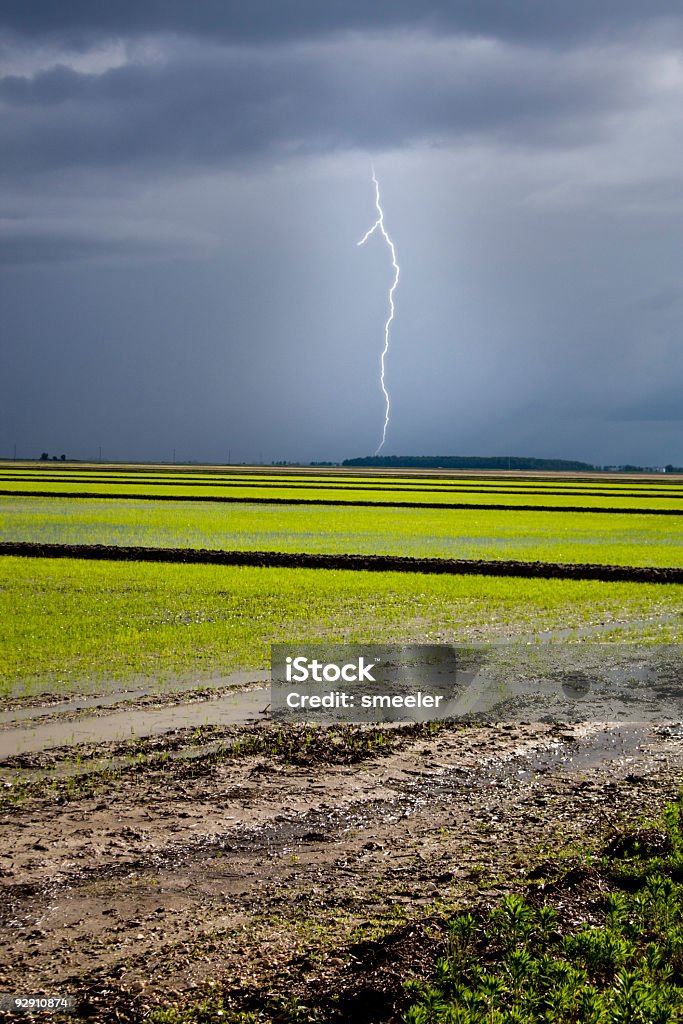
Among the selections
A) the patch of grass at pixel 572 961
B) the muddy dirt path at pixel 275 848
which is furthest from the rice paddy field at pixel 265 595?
the patch of grass at pixel 572 961

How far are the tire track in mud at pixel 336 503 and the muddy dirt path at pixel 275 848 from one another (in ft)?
135

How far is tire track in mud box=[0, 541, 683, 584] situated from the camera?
22359 millimetres

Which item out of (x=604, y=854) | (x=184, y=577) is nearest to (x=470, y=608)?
(x=184, y=577)

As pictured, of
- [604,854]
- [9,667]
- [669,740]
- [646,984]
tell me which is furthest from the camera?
[9,667]

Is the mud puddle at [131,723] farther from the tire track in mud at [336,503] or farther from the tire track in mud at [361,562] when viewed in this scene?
the tire track in mud at [336,503]

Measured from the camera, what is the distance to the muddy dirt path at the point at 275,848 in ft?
14.4

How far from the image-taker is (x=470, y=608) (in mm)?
16734

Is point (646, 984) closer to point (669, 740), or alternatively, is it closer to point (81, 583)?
point (669, 740)

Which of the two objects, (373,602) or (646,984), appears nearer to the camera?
(646,984)

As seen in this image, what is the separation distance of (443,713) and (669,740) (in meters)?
2.27
